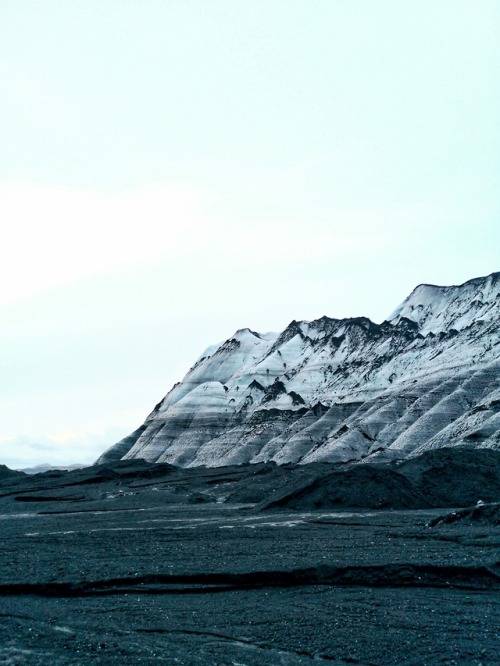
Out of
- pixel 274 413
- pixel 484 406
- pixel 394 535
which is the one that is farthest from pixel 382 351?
pixel 394 535

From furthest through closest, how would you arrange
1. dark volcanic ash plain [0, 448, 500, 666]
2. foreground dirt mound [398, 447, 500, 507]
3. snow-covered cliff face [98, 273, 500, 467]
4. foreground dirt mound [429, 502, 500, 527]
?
snow-covered cliff face [98, 273, 500, 467] → foreground dirt mound [398, 447, 500, 507] → foreground dirt mound [429, 502, 500, 527] → dark volcanic ash plain [0, 448, 500, 666]

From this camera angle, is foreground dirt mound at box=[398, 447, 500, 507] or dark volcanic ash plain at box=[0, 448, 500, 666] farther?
foreground dirt mound at box=[398, 447, 500, 507]

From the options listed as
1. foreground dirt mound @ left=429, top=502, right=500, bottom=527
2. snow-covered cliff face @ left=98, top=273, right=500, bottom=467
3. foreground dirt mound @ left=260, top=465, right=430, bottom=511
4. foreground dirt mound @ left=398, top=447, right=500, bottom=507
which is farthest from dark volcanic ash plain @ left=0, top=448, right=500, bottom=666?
snow-covered cliff face @ left=98, top=273, right=500, bottom=467

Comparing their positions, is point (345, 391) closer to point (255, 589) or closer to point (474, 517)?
point (474, 517)

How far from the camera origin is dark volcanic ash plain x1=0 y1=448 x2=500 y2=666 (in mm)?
→ 10148

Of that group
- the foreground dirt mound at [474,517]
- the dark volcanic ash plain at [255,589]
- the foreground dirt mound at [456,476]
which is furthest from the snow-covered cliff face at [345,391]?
the dark volcanic ash plain at [255,589]

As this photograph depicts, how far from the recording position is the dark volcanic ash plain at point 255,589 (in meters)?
10.1

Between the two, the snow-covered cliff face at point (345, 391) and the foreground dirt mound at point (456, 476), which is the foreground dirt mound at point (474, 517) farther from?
the snow-covered cliff face at point (345, 391)

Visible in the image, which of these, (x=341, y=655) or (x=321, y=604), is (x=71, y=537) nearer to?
(x=321, y=604)

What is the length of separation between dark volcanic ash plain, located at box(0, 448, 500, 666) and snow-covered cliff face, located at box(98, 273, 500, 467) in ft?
100

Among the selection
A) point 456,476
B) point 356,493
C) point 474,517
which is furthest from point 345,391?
point 474,517

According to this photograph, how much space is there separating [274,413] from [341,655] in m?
81.0

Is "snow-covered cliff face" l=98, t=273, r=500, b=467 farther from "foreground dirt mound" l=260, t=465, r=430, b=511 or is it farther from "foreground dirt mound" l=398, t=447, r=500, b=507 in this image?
"foreground dirt mound" l=260, t=465, r=430, b=511

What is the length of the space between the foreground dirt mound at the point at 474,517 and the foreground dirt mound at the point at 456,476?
8.92 meters
